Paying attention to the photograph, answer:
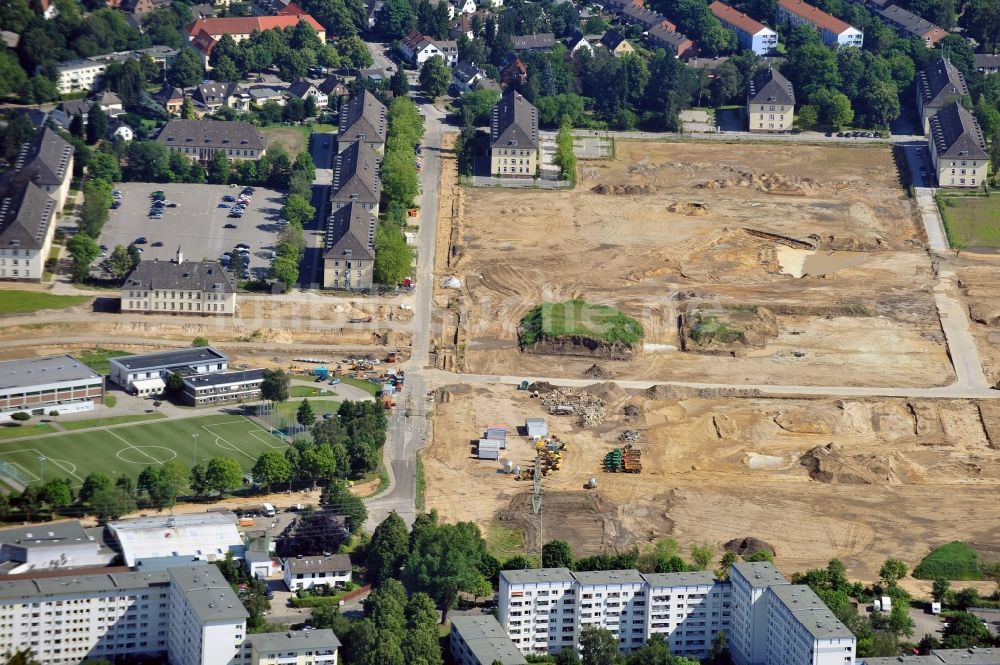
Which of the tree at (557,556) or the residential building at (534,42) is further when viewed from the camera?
the residential building at (534,42)

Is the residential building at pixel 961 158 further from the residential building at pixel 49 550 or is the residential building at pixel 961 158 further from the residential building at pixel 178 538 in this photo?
the residential building at pixel 49 550

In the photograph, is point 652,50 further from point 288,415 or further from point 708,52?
point 288,415

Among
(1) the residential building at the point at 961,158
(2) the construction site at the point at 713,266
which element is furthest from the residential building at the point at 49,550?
(1) the residential building at the point at 961,158

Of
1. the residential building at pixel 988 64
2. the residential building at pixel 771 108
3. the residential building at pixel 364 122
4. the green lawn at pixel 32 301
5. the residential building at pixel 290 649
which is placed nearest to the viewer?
the residential building at pixel 290 649

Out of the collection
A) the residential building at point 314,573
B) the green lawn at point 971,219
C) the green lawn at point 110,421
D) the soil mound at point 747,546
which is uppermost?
the green lawn at point 971,219

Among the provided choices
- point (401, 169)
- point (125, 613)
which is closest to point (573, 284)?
point (401, 169)

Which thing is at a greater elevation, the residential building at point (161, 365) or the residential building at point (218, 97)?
the residential building at point (218, 97)

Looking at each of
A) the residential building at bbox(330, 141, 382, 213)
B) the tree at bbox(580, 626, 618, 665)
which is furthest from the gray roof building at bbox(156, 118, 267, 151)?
the tree at bbox(580, 626, 618, 665)

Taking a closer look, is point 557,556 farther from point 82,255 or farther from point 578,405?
point 82,255
